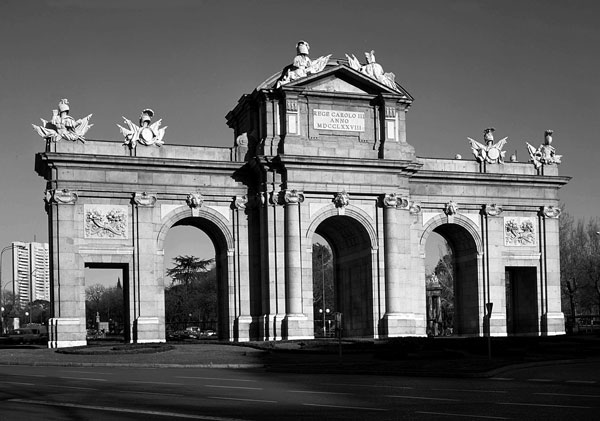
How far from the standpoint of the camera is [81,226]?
59.2 metres

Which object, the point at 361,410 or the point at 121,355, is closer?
the point at 361,410

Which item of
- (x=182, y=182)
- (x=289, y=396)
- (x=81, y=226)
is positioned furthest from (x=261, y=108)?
(x=289, y=396)

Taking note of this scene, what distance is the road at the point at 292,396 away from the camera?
21297 mm

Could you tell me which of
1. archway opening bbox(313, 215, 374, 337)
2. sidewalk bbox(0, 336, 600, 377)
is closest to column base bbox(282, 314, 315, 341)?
sidewalk bbox(0, 336, 600, 377)

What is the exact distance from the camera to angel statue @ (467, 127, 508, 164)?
6975 centimetres

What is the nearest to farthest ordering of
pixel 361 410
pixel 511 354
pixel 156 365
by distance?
pixel 361 410 < pixel 156 365 < pixel 511 354

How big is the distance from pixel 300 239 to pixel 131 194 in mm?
11339

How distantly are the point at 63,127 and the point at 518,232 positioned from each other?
3372 centimetres

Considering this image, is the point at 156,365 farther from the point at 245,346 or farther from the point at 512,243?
the point at 512,243

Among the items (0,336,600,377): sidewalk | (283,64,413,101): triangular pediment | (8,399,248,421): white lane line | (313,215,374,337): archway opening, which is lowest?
(0,336,600,377): sidewalk

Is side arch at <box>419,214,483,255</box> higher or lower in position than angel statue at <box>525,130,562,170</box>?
lower

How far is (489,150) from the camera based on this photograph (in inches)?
2753

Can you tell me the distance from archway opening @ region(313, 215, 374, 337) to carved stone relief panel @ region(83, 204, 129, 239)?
14066 millimetres

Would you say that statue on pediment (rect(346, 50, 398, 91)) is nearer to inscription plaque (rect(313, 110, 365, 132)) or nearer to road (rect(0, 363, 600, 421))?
inscription plaque (rect(313, 110, 365, 132))
